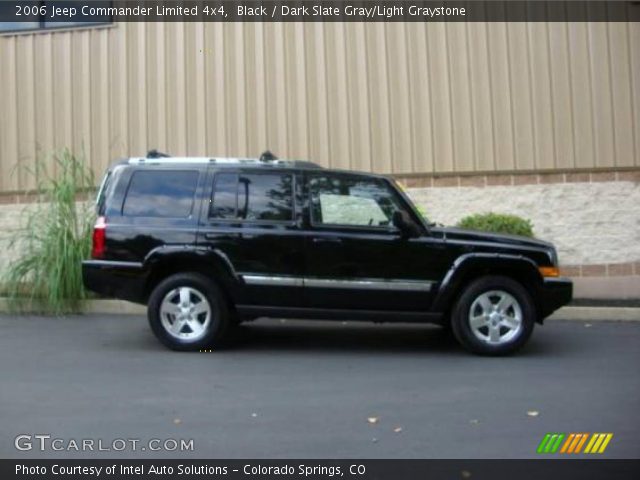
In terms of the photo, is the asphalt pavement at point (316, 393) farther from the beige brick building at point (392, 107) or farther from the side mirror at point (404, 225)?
the beige brick building at point (392, 107)

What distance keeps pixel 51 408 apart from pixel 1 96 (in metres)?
8.52

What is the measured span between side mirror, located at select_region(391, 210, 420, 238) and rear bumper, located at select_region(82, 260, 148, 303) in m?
2.52

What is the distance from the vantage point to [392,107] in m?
12.3

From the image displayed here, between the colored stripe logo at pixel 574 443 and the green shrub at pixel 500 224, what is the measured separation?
18.1ft

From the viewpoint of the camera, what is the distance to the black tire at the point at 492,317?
7.72 metres

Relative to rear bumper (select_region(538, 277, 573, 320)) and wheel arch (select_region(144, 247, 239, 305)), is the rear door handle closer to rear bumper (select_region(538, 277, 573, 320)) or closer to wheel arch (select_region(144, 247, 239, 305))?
wheel arch (select_region(144, 247, 239, 305))

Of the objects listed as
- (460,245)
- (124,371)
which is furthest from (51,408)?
(460,245)

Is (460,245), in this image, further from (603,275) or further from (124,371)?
(603,275)

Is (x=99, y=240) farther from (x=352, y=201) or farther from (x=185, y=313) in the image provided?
(x=352, y=201)

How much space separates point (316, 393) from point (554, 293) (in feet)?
9.24

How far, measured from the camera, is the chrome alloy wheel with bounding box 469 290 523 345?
7738 millimetres

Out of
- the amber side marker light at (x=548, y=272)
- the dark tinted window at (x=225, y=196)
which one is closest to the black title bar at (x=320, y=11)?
the dark tinted window at (x=225, y=196)

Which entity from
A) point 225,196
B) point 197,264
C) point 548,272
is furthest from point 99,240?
point 548,272
